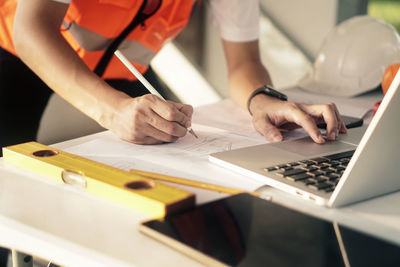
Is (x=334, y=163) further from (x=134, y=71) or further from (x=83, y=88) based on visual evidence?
(x=83, y=88)

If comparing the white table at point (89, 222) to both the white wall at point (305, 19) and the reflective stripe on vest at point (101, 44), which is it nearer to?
the reflective stripe on vest at point (101, 44)

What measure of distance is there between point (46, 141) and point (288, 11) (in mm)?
1491

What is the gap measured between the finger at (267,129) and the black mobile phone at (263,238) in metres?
0.40

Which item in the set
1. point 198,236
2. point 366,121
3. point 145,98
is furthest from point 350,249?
point 366,121

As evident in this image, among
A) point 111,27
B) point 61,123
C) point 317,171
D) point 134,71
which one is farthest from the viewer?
point 61,123

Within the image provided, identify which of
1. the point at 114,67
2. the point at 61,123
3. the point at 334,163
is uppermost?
the point at 334,163

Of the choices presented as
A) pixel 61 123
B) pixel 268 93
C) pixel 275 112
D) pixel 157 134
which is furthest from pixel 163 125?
pixel 61 123

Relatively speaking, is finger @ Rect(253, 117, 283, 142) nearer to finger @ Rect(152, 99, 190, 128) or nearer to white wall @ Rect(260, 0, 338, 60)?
finger @ Rect(152, 99, 190, 128)

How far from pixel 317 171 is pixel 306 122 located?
252mm

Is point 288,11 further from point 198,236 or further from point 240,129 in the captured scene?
point 198,236

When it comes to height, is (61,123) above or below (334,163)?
below

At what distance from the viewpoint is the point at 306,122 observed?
42.6 inches

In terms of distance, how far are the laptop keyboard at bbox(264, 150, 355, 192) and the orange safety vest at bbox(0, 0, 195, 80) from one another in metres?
0.80

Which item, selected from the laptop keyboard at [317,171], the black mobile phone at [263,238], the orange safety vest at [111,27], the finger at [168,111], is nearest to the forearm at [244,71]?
the orange safety vest at [111,27]
